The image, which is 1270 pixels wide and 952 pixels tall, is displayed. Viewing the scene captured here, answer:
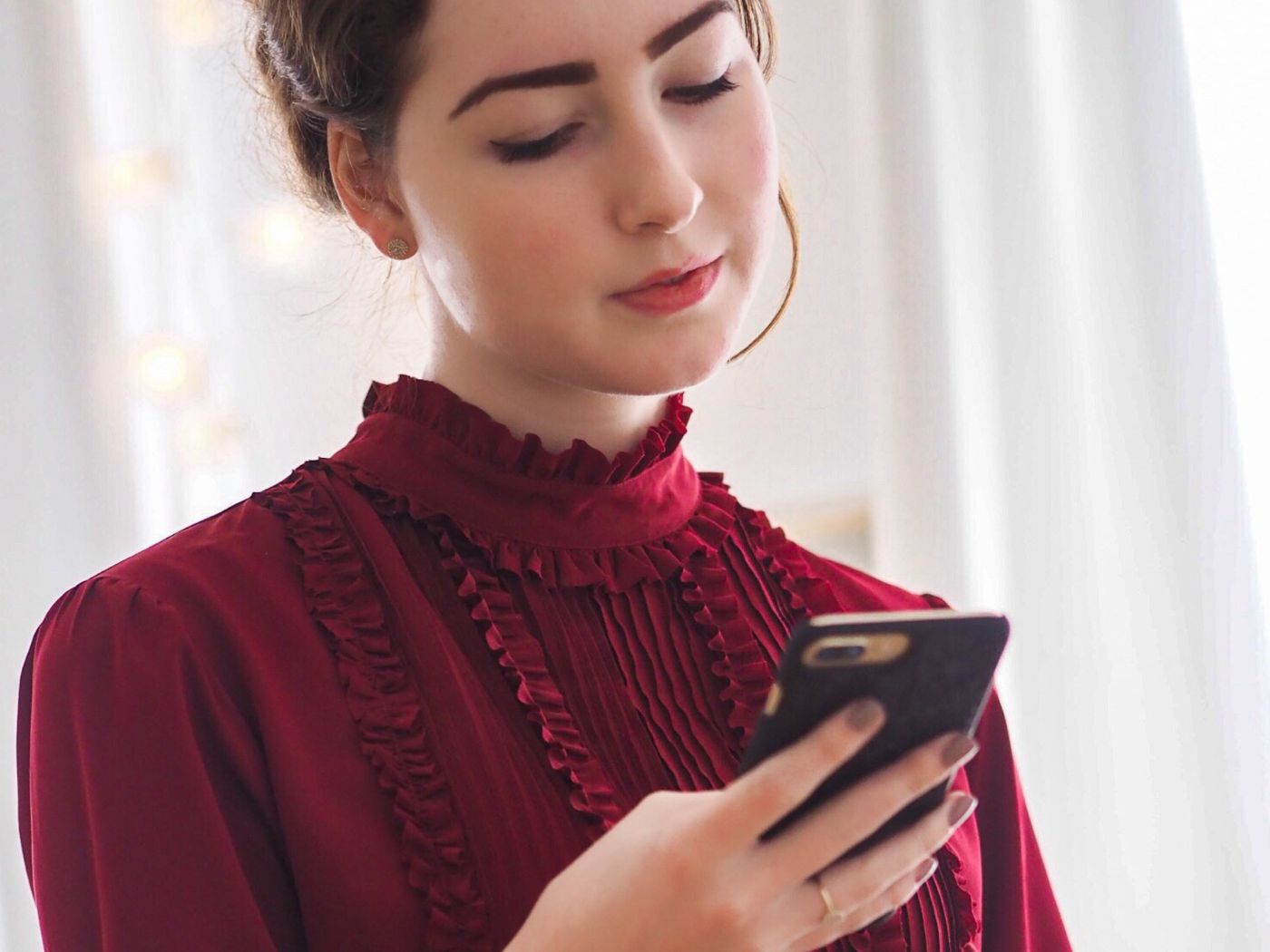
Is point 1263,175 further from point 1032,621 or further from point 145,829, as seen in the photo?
point 145,829

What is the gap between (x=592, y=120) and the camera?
0.71 meters

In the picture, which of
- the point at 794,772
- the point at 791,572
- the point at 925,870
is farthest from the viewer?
the point at 791,572

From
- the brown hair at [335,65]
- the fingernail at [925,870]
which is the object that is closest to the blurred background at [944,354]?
the brown hair at [335,65]

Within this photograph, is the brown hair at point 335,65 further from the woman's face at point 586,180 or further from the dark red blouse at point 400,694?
the dark red blouse at point 400,694

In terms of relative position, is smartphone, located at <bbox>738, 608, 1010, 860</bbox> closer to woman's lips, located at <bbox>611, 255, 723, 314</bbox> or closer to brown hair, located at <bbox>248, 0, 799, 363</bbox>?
woman's lips, located at <bbox>611, 255, 723, 314</bbox>

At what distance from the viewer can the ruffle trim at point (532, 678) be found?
0.70m

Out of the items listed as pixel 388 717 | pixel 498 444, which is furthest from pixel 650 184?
pixel 388 717

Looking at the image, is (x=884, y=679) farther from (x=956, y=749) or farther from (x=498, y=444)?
(x=498, y=444)

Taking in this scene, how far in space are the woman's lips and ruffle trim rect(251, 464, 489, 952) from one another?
20 centimetres

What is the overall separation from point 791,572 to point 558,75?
35 cm

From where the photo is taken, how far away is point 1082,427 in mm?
1491

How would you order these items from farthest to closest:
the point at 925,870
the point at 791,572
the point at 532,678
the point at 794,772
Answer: the point at 791,572 < the point at 532,678 < the point at 925,870 < the point at 794,772

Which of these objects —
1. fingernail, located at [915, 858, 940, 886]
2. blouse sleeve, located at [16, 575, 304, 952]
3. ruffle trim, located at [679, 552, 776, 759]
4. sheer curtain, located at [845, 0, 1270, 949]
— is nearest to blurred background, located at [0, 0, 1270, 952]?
sheer curtain, located at [845, 0, 1270, 949]

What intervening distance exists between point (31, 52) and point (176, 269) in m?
0.27
